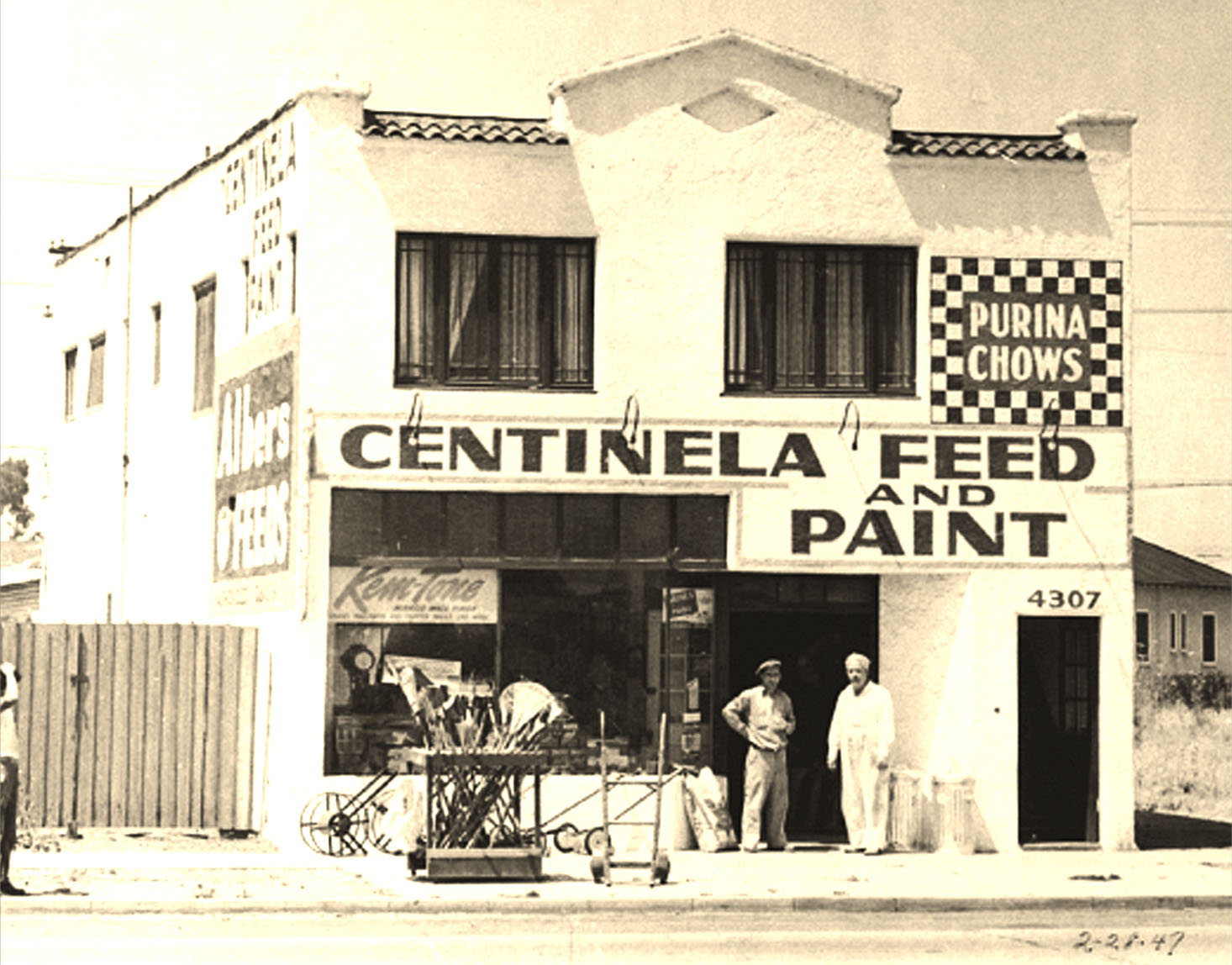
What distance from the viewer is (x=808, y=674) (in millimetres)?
25375

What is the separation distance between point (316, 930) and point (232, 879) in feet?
11.5

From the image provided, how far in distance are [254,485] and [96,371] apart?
8.58m

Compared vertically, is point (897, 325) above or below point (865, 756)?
above

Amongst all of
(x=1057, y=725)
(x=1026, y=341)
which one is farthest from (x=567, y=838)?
(x=1026, y=341)

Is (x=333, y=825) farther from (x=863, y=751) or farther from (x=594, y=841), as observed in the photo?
(x=863, y=751)

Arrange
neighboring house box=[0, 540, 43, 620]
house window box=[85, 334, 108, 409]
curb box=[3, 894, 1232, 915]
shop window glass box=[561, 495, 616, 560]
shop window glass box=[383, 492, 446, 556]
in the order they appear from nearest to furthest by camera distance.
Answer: curb box=[3, 894, 1232, 915] → shop window glass box=[383, 492, 446, 556] → shop window glass box=[561, 495, 616, 560] → house window box=[85, 334, 108, 409] → neighboring house box=[0, 540, 43, 620]

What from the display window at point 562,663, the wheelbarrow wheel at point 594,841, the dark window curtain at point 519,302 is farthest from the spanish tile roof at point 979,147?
the wheelbarrow wheel at point 594,841

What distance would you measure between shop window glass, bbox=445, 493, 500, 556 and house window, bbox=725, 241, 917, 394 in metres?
2.79

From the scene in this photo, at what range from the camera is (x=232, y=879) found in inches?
806

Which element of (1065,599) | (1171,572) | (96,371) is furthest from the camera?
(1171,572)

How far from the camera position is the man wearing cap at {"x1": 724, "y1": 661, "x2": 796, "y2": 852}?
2392 centimetres

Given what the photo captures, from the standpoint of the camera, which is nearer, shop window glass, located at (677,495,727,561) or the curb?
the curb
